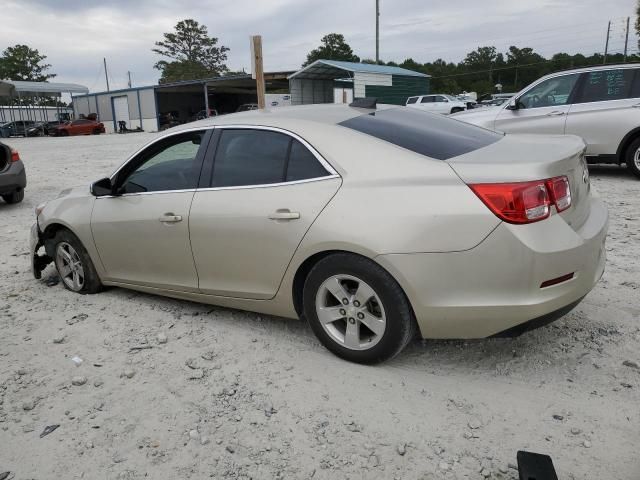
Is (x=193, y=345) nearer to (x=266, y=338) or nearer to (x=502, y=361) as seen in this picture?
(x=266, y=338)

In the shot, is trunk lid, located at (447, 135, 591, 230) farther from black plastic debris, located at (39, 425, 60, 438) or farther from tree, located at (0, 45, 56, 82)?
tree, located at (0, 45, 56, 82)

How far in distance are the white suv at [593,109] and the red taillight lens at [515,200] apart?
6486 millimetres

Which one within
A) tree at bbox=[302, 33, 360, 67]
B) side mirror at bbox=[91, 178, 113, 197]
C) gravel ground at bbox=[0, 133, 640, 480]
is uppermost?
tree at bbox=[302, 33, 360, 67]

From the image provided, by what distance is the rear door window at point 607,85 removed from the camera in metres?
8.23

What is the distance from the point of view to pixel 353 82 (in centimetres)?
2930

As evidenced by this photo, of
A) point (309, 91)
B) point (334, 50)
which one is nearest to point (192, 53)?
point (334, 50)

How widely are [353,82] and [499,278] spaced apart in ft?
92.5

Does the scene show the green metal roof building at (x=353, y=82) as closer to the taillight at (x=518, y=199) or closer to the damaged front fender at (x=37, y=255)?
the damaged front fender at (x=37, y=255)

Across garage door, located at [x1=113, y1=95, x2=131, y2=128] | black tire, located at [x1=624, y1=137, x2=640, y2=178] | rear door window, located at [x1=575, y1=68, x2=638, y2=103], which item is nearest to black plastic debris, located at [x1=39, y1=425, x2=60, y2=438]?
black tire, located at [x1=624, y1=137, x2=640, y2=178]

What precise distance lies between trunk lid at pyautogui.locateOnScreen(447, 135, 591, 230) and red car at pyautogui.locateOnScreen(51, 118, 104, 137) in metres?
39.8

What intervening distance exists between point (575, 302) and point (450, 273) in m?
0.73

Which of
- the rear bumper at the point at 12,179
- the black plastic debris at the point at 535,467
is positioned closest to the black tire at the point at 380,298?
the black plastic debris at the point at 535,467

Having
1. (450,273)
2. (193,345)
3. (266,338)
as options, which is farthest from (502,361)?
(193,345)

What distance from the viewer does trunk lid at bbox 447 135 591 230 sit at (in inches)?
103
